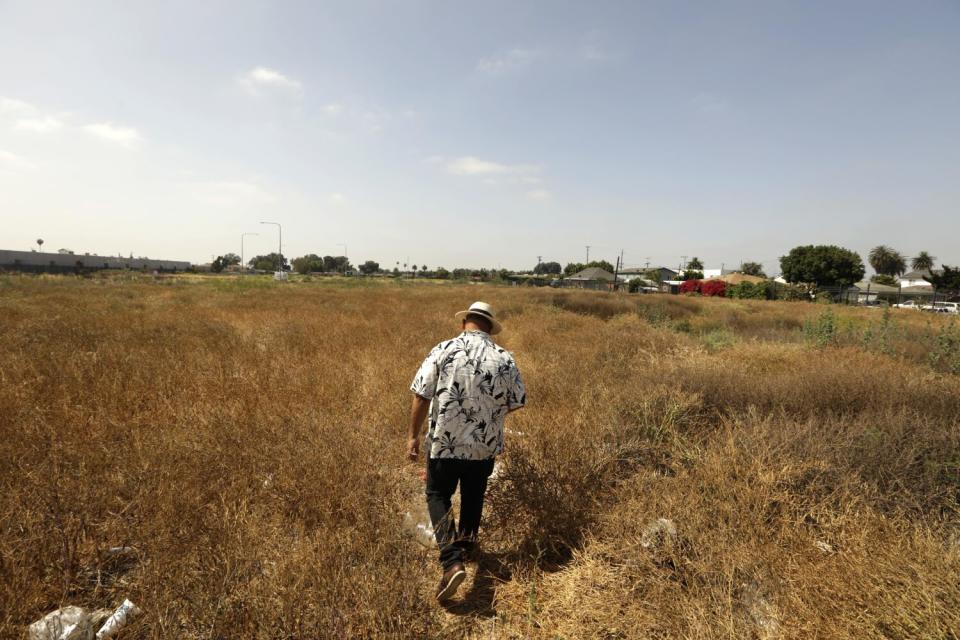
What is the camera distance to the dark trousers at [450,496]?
8.49ft

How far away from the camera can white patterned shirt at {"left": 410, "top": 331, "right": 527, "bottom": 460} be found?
261 centimetres

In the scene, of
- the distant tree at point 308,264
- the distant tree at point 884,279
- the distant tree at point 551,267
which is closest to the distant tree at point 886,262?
the distant tree at point 884,279

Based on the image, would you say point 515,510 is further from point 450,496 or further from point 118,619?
point 118,619

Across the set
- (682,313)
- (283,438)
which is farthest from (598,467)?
(682,313)

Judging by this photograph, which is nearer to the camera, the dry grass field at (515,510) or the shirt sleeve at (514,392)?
the dry grass field at (515,510)

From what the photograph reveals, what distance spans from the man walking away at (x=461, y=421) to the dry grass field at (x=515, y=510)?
0.29 m

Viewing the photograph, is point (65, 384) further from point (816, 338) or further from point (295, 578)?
point (816, 338)

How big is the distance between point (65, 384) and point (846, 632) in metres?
7.19

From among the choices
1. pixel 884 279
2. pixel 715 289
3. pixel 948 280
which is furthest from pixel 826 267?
→ pixel 884 279

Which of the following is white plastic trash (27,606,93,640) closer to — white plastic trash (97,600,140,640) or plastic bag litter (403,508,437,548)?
white plastic trash (97,600,140,640)

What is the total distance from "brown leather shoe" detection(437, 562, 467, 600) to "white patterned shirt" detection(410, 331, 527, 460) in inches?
25.4

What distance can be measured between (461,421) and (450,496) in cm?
51

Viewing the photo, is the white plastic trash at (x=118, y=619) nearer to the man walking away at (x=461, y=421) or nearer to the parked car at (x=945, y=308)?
the man walking away at (x=461, y=421)

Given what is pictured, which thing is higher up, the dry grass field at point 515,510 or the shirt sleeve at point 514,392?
the shirt sleeve at point 514,392
